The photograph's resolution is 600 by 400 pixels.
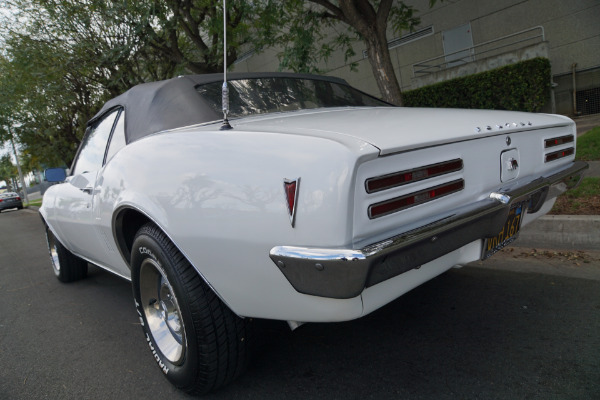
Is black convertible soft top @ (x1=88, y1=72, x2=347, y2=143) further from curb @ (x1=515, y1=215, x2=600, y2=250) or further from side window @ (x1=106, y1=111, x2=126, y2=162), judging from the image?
curb @ (x1=515, y1=215, x2=600, y2=250)

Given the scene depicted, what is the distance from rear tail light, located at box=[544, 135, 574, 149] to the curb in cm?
125

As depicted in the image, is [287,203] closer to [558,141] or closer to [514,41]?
[558,141]

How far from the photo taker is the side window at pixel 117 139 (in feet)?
9.00

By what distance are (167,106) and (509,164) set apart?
1.88 meters

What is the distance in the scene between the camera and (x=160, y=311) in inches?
93.6

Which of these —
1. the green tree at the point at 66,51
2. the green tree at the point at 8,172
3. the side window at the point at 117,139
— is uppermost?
the green tree at the point at 66,51

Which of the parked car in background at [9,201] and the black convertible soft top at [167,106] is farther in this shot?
the parked car in background at [9,201]

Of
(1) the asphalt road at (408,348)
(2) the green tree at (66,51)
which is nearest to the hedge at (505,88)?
(2) the green tree at (66,51)

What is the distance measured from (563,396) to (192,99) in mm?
2280

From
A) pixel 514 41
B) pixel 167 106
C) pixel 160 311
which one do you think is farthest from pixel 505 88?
pixel 160 311

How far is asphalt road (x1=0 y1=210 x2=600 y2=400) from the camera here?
6.39ft

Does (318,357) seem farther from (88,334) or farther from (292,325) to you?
(88,334)

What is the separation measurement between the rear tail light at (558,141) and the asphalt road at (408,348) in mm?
963

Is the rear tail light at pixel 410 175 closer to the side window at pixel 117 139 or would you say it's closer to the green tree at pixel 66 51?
the side window at pixel 117 139
